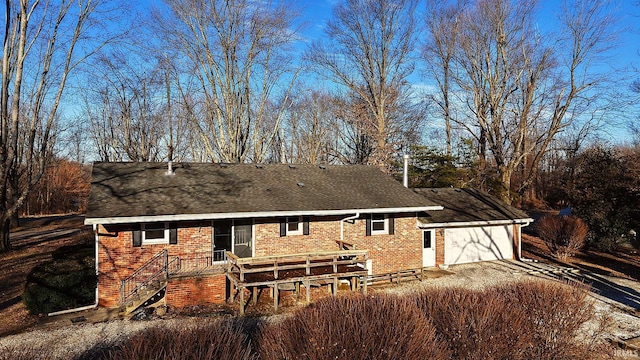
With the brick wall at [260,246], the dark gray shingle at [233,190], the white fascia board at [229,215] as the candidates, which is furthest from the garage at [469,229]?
the white fascia board at [229,215]

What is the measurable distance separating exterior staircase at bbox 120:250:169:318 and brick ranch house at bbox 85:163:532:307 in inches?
1.4

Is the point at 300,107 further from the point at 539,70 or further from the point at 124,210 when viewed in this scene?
the point at 124,210

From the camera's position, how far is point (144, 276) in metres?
12.0

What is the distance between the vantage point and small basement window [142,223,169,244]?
12234 mm

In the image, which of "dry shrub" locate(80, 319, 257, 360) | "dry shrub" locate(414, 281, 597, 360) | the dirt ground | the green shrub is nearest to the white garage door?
"dry shrub" locate(414, 281, 597, 360)

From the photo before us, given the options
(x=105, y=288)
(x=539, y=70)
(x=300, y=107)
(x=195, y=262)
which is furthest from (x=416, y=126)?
(x=105, y=288)

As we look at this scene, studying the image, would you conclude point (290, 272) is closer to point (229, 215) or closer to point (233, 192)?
point (229, 215)

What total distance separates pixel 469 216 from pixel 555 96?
550 inches

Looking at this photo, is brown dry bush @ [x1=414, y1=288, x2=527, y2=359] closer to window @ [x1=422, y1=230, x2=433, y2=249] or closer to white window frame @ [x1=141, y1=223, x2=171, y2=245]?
white window frame @ [x1=141, y1=223, x2=171, y2=245]

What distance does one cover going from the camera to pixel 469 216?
18.0 meters

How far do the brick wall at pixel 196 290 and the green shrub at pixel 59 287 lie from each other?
3.04m

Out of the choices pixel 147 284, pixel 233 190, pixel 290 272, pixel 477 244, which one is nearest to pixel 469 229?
pixel 477 244

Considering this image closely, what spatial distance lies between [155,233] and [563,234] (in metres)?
19.7

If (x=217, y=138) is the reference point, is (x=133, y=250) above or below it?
below
